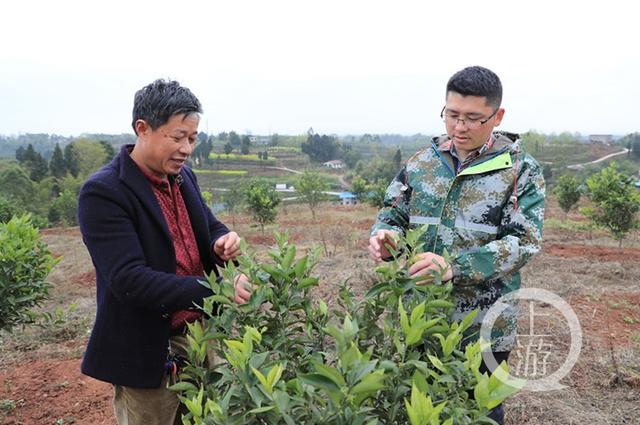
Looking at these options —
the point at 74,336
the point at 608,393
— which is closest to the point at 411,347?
the point at 608,393

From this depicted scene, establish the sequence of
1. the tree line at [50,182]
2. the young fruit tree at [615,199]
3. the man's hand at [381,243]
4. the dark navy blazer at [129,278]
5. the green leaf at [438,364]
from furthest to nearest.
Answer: the tree line at [50,182] → the young fruit tree at [615,199] → the man's hand at [381,243] → the dark navy blazer at [129,278] → the green leaf at [438,364]

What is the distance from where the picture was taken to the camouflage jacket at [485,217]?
1697 mm

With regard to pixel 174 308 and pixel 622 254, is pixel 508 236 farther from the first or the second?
pixel 622 254

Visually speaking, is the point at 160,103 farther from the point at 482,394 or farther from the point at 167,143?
the point at 482,394

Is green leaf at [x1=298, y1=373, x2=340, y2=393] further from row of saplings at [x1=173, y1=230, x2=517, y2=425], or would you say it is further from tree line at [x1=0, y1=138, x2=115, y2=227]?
tree line at [x1=0, y1=138, x2=115, y2=227]

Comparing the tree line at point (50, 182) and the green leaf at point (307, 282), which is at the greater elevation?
the green leaf at point (307, 282)

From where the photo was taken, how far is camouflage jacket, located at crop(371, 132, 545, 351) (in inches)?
66.8

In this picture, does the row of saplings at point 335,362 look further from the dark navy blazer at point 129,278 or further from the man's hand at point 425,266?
the dark navy blazer at point 129,278

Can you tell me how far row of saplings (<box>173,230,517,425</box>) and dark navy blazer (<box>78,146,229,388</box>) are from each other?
0.22 m

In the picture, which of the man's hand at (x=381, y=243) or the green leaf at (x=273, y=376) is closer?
the green leaf at (x=273, y=376)

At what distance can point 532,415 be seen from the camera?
3.50 metres

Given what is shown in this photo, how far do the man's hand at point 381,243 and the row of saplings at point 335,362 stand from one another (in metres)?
0.11

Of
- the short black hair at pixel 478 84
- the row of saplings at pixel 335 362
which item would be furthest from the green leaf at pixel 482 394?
the short black hair at pixel 478 84

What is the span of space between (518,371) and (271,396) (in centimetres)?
373
